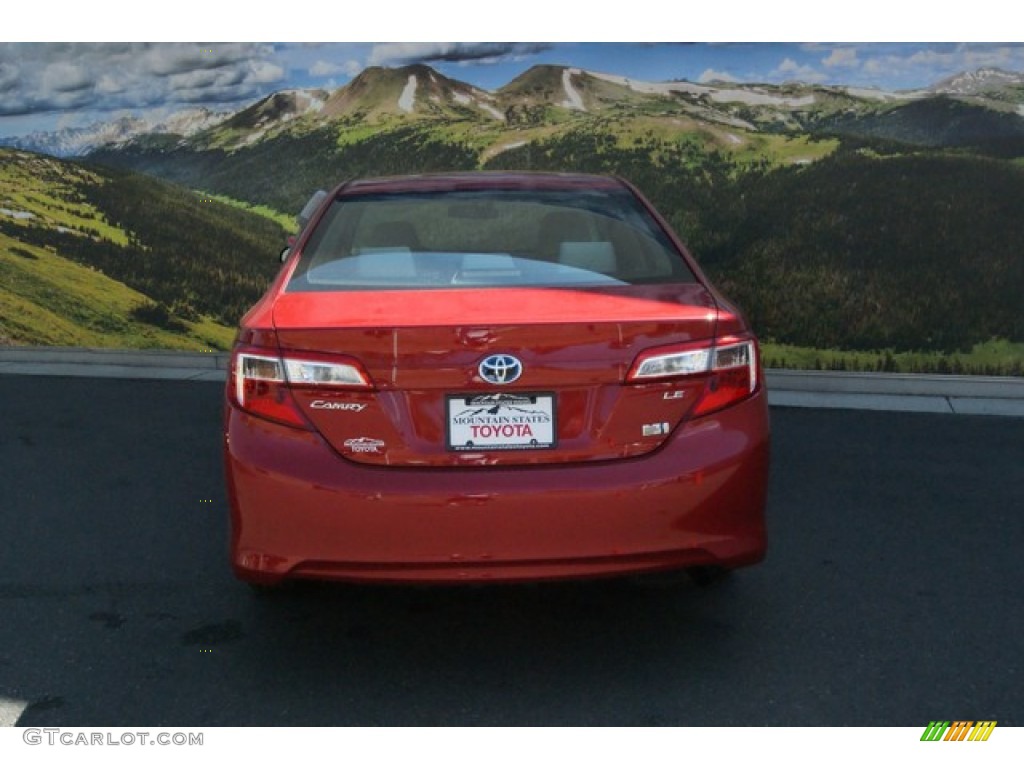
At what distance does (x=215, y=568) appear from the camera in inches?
184

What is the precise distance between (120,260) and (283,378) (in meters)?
7.85

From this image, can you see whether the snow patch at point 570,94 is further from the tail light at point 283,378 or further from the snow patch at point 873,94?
the tail light at point 283,378

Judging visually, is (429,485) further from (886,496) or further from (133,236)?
(133,236)

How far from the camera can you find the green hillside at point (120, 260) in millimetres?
10625

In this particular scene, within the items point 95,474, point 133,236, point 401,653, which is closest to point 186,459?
point 95,474

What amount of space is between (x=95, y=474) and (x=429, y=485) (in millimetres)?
3505

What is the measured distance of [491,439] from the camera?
135 inches

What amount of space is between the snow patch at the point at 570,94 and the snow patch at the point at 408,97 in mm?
1284

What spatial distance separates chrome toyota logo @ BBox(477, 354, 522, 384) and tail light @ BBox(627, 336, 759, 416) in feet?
1.07

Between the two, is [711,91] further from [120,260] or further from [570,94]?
[120,260]
